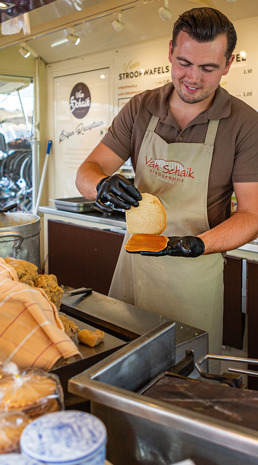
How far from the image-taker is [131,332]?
1.23 m

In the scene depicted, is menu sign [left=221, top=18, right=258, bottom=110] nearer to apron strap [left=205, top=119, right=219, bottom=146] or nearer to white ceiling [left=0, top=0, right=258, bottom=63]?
white ceiling [left=0, top=0, right=258, bottom=63]

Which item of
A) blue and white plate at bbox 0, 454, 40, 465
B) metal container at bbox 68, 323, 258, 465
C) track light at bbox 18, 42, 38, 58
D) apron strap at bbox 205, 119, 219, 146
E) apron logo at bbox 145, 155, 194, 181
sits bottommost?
metal container at bbox 68, 323, 258, 465

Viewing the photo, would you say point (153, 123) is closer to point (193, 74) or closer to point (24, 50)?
point (193, 74)

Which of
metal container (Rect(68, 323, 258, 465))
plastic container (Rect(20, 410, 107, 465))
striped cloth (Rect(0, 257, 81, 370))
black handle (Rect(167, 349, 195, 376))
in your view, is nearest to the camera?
plastic container (Rect(20, 410, 107, 465))

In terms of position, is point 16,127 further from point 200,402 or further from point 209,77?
point 200,402

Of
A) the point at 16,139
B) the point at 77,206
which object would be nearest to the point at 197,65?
the point at 77,206

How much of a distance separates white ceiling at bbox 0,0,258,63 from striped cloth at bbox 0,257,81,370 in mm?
2716

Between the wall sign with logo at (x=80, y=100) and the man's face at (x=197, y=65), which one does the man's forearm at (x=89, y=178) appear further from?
the wall sign with logo at (x=80, y=100)

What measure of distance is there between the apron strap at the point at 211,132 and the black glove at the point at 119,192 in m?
0.34

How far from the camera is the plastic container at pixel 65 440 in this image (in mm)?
502

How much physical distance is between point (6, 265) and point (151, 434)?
56 cm

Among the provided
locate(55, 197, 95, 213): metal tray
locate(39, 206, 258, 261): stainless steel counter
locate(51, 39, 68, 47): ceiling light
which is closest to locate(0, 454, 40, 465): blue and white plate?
locate(39, 206, 258, 261): stainless steel counter

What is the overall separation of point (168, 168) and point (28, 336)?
3.36ft

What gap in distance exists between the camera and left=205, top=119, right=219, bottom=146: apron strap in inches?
65.4
